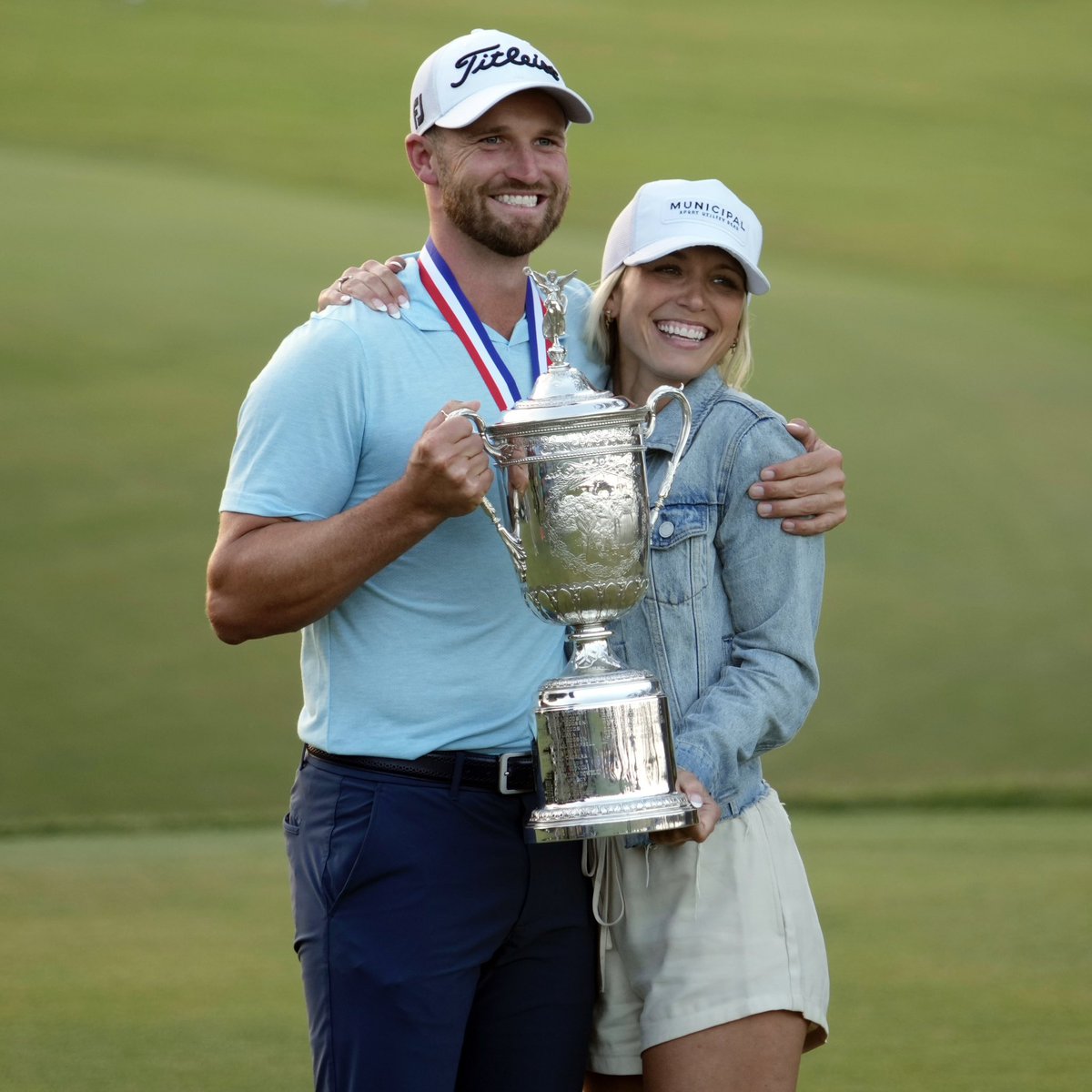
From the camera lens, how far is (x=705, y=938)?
2.32 meters

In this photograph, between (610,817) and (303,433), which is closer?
(610,817)

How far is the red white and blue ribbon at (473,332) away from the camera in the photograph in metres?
2.40

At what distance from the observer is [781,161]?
41.3 ft

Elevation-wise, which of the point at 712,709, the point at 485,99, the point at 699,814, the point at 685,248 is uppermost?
the point at 485,99

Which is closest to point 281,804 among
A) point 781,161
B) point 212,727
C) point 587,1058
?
point 212,727

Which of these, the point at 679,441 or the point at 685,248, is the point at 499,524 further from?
the point at 685,248

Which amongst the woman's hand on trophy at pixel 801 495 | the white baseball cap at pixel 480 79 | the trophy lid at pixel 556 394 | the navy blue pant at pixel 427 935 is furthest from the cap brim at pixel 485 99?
the navy blue pant at pixel 427 935

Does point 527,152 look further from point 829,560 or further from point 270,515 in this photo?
point 829,560

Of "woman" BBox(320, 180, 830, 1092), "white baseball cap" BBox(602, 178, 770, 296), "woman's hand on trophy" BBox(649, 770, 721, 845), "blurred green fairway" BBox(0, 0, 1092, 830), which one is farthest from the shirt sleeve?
"blurred green fairway" BBox(0, 0, 1092, 830)

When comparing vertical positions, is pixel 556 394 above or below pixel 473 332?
below

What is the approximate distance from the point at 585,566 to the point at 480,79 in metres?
0.68

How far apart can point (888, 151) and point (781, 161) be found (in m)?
0.75

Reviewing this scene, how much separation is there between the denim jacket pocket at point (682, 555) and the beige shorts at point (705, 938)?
1.00 ft

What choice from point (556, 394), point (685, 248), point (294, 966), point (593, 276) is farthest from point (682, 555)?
point (593, 276)
